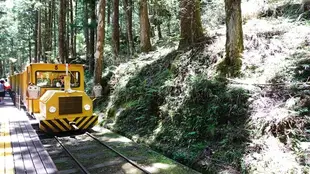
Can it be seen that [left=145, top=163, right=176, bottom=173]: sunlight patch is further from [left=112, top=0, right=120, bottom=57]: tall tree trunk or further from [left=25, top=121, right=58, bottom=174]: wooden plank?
[left=112, top=0, right=120, bottom=57]: tall tree trunk

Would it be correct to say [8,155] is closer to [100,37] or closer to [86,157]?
[86,157]

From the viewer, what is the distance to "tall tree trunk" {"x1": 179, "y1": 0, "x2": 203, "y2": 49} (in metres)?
10.3

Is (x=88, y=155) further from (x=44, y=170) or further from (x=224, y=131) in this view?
(x=224, y=131)

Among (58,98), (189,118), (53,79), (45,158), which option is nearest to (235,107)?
(189,118)

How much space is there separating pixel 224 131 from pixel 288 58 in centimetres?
248

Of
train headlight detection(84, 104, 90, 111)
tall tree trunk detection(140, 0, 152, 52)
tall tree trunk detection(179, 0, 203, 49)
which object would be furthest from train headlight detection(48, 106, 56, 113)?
tall tree trunk detection(140, 0, 152, 52)

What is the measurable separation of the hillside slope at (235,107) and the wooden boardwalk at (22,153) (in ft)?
10.7

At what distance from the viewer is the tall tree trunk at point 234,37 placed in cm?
791

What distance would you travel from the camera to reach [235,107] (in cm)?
695

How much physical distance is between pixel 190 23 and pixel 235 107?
4.45 metres

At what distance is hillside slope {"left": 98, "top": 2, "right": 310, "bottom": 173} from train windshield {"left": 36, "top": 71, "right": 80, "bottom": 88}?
7.11 feet

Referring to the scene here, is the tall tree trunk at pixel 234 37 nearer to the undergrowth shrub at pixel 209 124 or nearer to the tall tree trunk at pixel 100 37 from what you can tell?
the undergrowth shrub at pixel 209 124

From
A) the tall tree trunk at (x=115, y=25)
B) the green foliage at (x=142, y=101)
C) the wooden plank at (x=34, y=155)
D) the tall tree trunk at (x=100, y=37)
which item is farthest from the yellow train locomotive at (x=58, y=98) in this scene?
the tall tree trunk at (x=115, y=25)

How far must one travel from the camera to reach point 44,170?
4.73 metres
